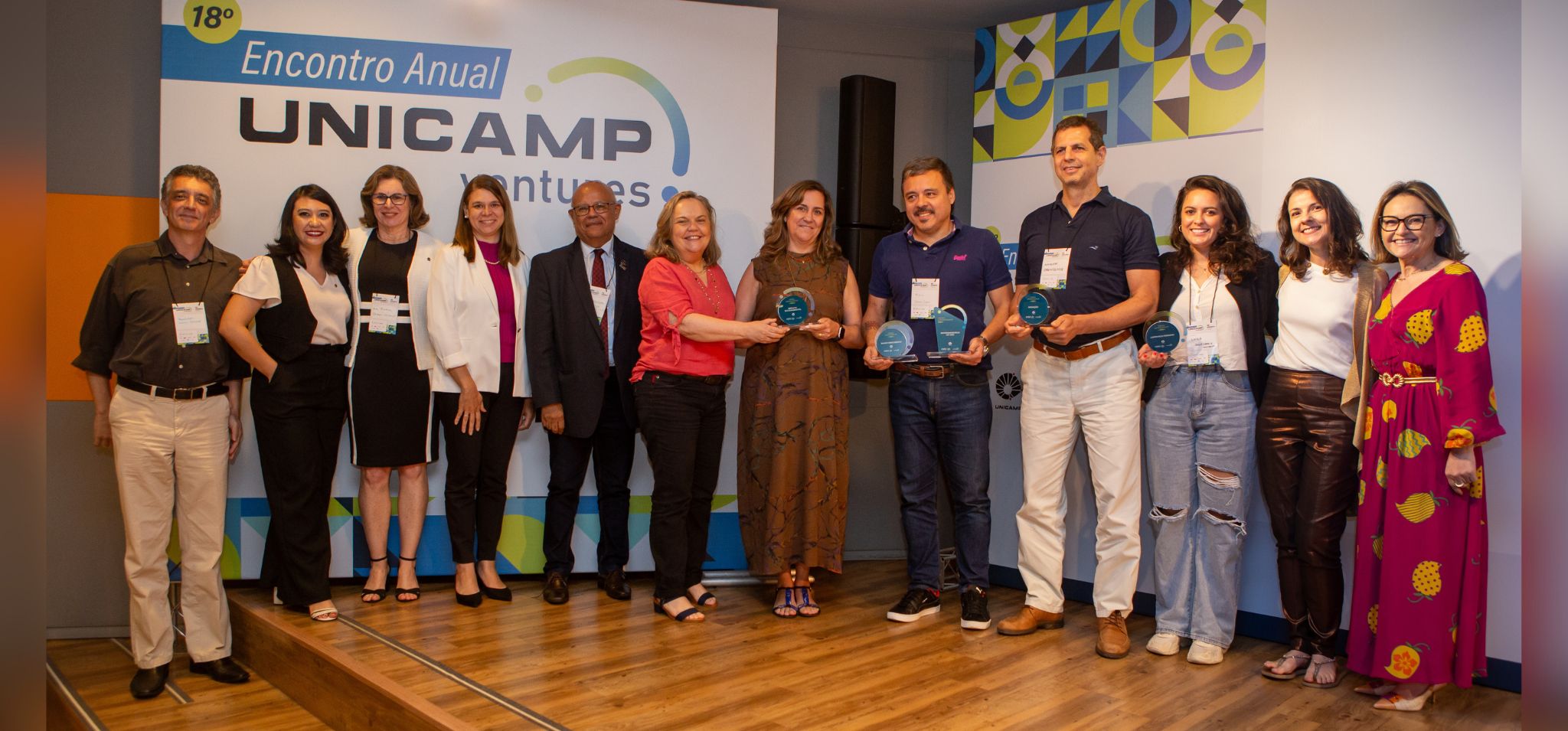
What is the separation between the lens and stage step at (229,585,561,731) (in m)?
2.85

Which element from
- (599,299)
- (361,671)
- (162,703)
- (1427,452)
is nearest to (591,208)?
(599,299)

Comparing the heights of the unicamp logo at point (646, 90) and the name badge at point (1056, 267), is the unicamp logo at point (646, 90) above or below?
above

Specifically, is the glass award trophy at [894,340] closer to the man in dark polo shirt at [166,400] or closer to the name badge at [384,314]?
the name badge at [384,314]

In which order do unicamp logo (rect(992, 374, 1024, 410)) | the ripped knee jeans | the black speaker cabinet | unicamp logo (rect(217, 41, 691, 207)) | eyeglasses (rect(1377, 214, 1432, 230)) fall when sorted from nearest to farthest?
eyeglasses (rect(1377, 214, 1432, 230)), the ripped knee jeans, unicamp logo (rect(217, 41, 691, 207)), unicamp logo (rect(992, 374, 1024, 410)), the black speaker cabinet

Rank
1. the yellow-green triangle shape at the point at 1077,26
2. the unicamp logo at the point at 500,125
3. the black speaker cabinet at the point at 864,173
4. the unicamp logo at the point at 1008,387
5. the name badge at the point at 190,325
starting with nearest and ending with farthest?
the name badge at the point at 190,325
the unicamp logo at the point at 500,125
the yellow-green triangle shape at the point at 1077,26
the unicamp logo at the point at 1008,387
the black speaker cabinet at the point at 864,173

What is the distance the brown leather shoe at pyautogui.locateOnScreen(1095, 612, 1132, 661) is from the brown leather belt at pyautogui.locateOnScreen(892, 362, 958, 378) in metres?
1.05

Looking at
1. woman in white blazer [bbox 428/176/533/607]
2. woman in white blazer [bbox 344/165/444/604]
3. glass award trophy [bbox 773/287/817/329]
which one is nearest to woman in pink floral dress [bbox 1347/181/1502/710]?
glass award trophy [bbox 773/287/817/329]

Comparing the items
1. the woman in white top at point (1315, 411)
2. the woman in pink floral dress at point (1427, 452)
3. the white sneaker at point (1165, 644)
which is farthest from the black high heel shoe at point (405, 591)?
the woman in pink floral dress at point (1427, 452)

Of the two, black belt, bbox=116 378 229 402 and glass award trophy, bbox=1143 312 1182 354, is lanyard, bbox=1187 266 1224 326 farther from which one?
black belt, bbox=116 378 229 402

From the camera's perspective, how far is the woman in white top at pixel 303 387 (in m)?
3.77

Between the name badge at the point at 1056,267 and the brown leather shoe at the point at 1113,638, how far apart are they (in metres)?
1.22

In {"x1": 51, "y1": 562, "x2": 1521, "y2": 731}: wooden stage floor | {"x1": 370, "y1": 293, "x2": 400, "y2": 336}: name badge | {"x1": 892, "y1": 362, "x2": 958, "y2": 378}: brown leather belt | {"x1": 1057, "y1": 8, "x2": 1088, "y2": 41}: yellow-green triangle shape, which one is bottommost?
{"x1": 51, "y1": 562, "x2": 1521, "y2": 731}: wooden stage floor

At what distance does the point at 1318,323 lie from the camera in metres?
3.29

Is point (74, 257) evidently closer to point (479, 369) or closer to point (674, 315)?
point (479, 369)
